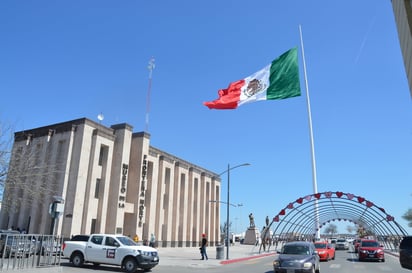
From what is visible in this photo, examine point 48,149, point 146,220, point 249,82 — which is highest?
point 249,82

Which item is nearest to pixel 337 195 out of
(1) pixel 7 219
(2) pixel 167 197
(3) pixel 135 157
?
(2) pixel 167 197

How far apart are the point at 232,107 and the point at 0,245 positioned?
1592 cm

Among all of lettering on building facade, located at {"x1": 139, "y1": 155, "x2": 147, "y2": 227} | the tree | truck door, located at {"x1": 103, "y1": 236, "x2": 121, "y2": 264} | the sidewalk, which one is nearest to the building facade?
truck door, located at {"x1": 103, "y1": 236, "x2": 121, "y2": 264}

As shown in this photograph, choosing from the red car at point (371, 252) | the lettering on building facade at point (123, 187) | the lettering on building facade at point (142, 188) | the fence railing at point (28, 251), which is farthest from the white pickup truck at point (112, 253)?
the lettering on building facade at point (142, 188)

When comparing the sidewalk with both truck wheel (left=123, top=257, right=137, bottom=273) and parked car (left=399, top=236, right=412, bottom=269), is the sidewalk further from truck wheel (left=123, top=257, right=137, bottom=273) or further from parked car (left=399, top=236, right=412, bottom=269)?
parked car (left=399, top=236, right=412, bottom=269)

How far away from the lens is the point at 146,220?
4125 cm

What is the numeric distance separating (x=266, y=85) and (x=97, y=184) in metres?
20.6

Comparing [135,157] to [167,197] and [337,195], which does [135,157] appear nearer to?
[167,197]

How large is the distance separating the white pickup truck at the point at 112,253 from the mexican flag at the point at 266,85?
1011cm

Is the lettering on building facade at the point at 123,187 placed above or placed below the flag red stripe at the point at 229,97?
below

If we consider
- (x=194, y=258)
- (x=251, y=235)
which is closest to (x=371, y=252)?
(x=194, y=258)

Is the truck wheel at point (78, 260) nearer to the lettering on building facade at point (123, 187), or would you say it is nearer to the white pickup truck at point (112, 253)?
the white pickup truck at point (112, 253)

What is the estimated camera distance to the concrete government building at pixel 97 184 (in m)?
33.6

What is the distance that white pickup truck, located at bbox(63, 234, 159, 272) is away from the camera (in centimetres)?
1817
